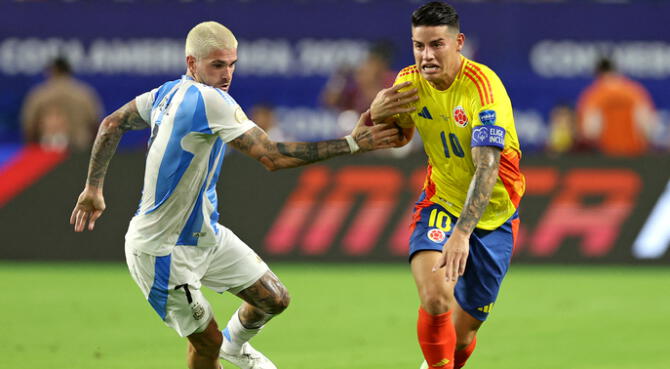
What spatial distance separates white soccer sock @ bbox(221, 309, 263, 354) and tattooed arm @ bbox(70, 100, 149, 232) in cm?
116

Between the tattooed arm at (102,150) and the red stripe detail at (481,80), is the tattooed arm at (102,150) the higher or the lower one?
the lower one

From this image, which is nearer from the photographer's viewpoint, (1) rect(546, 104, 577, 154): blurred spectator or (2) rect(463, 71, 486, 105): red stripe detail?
(2) rect(463, 71, 486, 105): red stripe detail

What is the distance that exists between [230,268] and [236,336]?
0.62m

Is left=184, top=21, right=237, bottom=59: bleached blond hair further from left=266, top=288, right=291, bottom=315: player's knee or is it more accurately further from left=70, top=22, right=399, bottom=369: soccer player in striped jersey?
left=266, top=288, right=291, bottom=315: player's knee

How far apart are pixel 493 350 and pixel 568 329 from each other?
1305 millimetres

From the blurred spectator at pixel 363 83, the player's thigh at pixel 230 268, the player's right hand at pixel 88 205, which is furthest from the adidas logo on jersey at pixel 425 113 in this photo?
the blurred spectator at pixel 363 83

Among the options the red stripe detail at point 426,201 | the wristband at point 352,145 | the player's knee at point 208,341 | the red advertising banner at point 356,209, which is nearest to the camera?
the wristband at point 352,145

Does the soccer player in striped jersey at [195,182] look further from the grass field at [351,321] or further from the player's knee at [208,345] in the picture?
the grass field at [351,321]

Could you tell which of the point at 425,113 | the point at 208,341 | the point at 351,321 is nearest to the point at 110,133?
the point at 208,341

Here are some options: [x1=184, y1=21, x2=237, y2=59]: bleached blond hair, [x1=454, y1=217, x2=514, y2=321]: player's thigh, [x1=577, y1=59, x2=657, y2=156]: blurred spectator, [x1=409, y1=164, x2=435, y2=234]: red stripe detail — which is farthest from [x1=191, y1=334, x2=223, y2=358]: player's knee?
[x1=577, y1=59, x2=657, y2=156]: blurred spectator

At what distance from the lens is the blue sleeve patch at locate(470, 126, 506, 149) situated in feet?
22.3

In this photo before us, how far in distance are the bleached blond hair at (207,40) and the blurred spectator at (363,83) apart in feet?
30.2

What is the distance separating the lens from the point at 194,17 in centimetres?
1866

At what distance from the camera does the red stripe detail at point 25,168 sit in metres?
14.2
